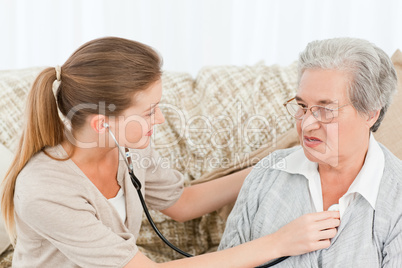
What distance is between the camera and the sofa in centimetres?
212

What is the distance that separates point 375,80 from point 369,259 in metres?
0.50

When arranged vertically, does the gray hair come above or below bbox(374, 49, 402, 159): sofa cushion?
above

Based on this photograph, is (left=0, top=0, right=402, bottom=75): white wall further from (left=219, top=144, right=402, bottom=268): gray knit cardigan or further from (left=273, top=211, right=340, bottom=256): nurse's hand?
(left=273, top=211, right=340, bottom=256): nurse's hand

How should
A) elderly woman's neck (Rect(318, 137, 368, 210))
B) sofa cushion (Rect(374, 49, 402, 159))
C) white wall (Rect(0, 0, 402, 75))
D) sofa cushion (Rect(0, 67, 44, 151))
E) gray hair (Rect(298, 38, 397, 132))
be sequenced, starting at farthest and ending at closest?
white wall (Rect(0, 0, 402, 75)) < sofa cushion (Rect(0, 67, 44, 151)) < sofa cushion (Rect(374, 49, 402, 159)) < elderly woman's neck (Rect(318, 137, 368, 210)) < gray hair (Rect(298, 38, 397, 132))

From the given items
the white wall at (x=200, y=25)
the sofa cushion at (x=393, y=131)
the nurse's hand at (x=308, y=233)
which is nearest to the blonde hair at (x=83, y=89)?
the nurse's hand at (x=308, y=233)

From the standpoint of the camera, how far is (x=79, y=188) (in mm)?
1495

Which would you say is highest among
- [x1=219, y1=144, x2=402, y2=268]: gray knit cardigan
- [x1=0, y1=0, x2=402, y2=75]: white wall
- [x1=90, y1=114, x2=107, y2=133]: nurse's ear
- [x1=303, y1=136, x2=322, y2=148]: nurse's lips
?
[x1=0, y1=0, x2=402, y2=75]: white wall

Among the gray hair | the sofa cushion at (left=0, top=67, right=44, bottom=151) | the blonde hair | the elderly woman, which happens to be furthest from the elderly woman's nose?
the sofa cushion at (left=0, top=67, right=44, bottom=151)

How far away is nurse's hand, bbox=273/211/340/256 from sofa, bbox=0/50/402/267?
0.66 metres

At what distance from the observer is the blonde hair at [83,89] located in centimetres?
142

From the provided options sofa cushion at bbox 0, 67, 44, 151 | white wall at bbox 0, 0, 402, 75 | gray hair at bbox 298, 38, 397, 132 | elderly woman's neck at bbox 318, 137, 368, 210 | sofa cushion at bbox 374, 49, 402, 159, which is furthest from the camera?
white wall at bbox 0, 0, 402, 75

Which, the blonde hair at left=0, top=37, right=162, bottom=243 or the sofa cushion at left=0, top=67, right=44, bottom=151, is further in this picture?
the sofa cushion at left=0, top=67, right=44, bottom=151

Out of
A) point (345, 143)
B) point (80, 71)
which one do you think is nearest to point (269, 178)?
point (345, 143)

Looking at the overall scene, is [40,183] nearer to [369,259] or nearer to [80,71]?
[80,71]
